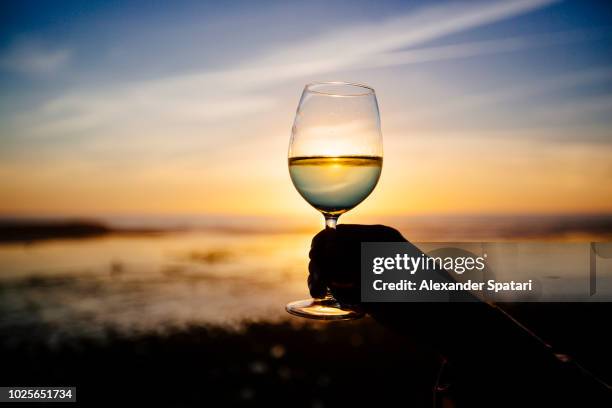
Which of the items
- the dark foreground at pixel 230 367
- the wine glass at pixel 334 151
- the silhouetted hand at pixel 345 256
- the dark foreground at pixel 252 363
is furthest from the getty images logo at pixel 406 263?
the dark foreground at pixel 230 367

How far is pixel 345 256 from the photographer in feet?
4.68

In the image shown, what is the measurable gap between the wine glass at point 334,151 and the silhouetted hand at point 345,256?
0.41m

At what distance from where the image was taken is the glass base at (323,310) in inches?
71.7

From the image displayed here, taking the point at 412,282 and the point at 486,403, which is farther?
the point at 412,282

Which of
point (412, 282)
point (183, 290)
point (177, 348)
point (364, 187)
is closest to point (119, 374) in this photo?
point (177, 348)

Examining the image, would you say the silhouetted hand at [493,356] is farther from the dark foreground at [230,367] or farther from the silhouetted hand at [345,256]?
the dark foreground at [230,367]

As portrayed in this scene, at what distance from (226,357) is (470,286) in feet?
22.2

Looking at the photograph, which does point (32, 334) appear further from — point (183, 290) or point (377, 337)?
point (377, 337)

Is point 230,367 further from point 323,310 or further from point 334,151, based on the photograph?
point 334,151

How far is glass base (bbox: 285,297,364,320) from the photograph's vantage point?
1.82 meters

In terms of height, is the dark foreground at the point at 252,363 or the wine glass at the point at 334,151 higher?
the wine glass at the point at 334,151

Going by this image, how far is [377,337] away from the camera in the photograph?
819 cm

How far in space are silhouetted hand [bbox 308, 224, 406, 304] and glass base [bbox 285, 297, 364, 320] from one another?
319 mm

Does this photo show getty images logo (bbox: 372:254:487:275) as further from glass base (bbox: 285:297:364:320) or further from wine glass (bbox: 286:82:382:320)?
wine glass (bbox: 286:82:382:320)
